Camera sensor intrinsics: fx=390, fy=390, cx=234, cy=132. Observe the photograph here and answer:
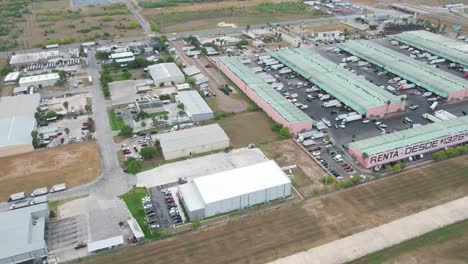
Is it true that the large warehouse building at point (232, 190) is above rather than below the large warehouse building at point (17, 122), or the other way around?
below

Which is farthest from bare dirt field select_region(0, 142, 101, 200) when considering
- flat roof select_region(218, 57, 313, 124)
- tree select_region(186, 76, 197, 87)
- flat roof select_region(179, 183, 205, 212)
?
flat roof select_region(218, 57, 313, 124)

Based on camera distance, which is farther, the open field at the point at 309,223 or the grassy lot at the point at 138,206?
the grassy lot at the point at 138,206

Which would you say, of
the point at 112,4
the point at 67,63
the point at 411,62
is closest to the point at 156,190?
the point at 67,63

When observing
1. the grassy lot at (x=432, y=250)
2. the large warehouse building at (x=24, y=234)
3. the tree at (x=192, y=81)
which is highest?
the tree at (x=192, y=81)

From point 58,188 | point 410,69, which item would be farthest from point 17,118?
point 410,69

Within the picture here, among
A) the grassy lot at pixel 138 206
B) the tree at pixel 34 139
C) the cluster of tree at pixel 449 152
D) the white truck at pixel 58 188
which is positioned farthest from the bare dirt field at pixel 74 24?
the cluster of tree at pixel 449 152

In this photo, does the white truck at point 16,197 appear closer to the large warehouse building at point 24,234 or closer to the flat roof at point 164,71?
the large warehouse building at point 24,234

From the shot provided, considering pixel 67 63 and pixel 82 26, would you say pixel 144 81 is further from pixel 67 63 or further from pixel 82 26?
pixel 82 26
